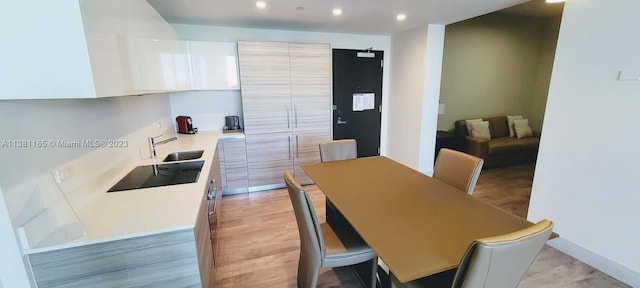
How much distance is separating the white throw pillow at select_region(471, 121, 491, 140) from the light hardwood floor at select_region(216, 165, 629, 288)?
1219 mm

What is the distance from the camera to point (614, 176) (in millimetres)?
2027

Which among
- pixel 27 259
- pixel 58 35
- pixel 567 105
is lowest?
pixel 27 259

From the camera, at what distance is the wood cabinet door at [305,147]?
3.86 metres

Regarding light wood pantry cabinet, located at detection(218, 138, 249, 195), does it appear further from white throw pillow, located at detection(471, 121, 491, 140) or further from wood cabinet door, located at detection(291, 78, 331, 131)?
white throw pillow, located at detection(471, 121, 491, 140)

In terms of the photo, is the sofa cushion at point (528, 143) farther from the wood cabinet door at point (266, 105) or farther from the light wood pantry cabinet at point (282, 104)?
the wood cabinet door at point (266, 105)

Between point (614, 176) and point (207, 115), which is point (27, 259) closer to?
point (207, 115)

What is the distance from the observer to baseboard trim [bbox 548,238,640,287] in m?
1.99

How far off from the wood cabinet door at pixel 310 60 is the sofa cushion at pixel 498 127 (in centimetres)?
350

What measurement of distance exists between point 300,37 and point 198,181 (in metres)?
2.93

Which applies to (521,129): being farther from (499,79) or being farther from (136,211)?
(136,211)

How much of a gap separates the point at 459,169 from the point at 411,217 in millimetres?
836

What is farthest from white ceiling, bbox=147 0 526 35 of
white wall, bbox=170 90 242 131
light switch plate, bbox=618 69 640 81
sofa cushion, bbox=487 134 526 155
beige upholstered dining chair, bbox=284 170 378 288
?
sofa cushion, bbox=487 134 526 155

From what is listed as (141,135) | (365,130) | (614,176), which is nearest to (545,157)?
(614,176)

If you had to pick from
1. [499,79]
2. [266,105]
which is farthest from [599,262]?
[499,79]
